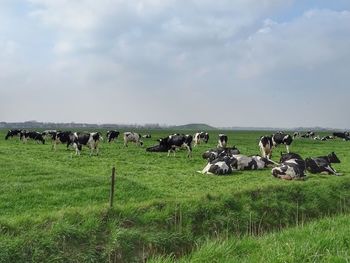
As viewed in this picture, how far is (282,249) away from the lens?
8266mm

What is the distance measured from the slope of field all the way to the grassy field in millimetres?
1808

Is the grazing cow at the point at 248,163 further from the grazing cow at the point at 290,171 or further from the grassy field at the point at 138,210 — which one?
the grazing cow at the point at 290,171

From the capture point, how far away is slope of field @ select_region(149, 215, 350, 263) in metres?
7.77

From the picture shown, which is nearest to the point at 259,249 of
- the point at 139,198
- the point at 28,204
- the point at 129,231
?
the point at 129,231

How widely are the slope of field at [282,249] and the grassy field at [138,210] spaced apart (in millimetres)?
1808

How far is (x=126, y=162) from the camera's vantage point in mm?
24922

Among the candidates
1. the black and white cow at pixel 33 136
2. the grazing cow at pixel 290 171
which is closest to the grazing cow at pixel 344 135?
the black and white cow at pixel 33 136

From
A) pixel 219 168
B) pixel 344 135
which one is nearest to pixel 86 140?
pixel 219 168

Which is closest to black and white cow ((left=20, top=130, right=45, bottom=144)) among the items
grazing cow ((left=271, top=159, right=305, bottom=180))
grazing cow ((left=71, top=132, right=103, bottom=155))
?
grazing cow ((left=71, top=132, right=103, bottom=155))

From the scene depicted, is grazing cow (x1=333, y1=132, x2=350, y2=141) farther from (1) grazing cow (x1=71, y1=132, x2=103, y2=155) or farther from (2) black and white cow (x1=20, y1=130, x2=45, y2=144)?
(1) grazing cow (x1=71, y1=132, x2=103, y2=155)

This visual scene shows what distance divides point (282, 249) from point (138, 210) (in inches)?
183

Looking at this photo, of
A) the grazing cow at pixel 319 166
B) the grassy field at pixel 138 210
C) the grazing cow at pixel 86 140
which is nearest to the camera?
the grassy field at pixel 138 210

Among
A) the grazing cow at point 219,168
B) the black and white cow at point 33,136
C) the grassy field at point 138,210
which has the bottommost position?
the grassy field at point 138,210

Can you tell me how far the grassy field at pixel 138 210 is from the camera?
9.38 meters
